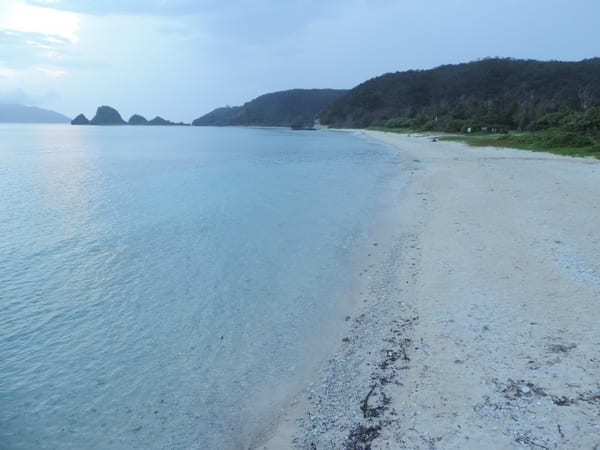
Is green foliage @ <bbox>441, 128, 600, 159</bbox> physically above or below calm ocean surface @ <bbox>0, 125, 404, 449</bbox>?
above

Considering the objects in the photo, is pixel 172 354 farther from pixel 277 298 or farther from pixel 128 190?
pixel 128 190

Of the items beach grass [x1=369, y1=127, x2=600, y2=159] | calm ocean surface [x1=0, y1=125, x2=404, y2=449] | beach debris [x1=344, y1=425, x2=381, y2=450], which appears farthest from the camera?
beach grass [x1=369, y1=127, x2=600, y2=159]

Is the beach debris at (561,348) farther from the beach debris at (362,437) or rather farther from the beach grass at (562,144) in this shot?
the beach grass at (562,144)

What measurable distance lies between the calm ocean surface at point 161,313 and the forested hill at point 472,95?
5621 centimetres

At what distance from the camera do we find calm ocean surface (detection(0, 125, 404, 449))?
540 centimetres

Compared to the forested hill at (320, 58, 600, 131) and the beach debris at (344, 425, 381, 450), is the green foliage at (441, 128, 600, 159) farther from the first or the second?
the beach debris at (344, 425, 381, 450)

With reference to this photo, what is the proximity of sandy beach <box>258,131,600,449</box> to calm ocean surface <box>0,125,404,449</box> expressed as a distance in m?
0.88

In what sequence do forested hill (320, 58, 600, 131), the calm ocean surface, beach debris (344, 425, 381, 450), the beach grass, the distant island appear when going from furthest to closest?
forested hill (320, 58, 600, 131), the distant island, the beach grass, the calm ocean surface, beach debris (344, 425, 381, 450)

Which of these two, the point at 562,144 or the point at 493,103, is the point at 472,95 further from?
the point at 562,144

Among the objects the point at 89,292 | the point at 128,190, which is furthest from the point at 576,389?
the point at 128,190

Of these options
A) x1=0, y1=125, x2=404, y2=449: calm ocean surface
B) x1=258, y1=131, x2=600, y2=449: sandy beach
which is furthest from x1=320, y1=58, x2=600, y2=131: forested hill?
x1=0, y1=125, x2=404, y2=449: calm ocean surface

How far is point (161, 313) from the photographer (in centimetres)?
830

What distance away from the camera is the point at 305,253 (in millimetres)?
11773

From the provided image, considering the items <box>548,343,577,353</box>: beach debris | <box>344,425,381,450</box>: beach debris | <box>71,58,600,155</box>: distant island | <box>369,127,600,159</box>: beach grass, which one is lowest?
<box>344,425,381,450</box>: beach debris
